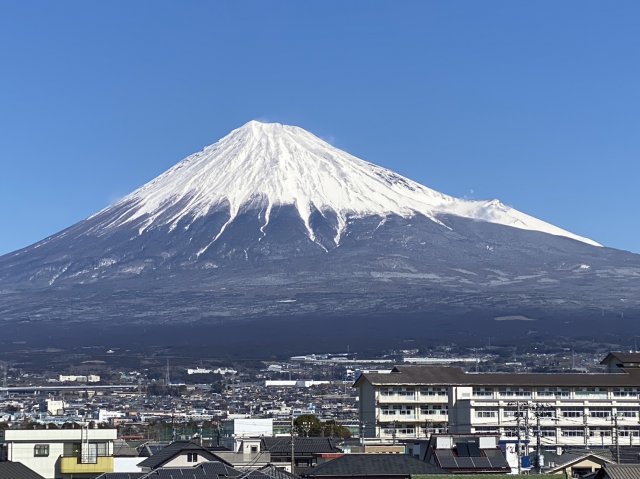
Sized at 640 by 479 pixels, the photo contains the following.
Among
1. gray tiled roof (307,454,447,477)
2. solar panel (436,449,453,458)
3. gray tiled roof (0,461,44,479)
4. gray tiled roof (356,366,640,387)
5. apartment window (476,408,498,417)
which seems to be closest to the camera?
gray tiled roof (0,461,44,479)

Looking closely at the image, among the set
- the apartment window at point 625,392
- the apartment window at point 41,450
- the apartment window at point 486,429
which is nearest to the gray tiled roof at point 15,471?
the apartment window at point 41,450

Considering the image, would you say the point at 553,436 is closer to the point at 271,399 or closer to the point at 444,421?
the point at 444,421

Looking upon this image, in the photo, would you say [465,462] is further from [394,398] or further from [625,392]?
[394,398]

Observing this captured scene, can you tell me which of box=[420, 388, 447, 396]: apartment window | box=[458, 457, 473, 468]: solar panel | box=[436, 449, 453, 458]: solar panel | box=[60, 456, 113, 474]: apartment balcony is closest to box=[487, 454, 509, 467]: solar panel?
box=[458, 457, 473, 468]: solar panel

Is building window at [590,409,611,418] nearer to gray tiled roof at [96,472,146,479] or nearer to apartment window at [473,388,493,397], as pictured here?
apartment window at [473,388,493,397]

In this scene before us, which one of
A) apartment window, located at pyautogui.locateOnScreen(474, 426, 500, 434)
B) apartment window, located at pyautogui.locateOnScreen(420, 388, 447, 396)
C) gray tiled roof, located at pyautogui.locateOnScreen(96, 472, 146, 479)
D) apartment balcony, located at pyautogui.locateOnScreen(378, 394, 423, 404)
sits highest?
apartment window, located at pyautogui.locateOnScreen(420, 388, 447, 396)

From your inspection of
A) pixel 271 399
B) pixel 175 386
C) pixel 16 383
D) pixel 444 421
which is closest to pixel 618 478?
pixel 444 421
